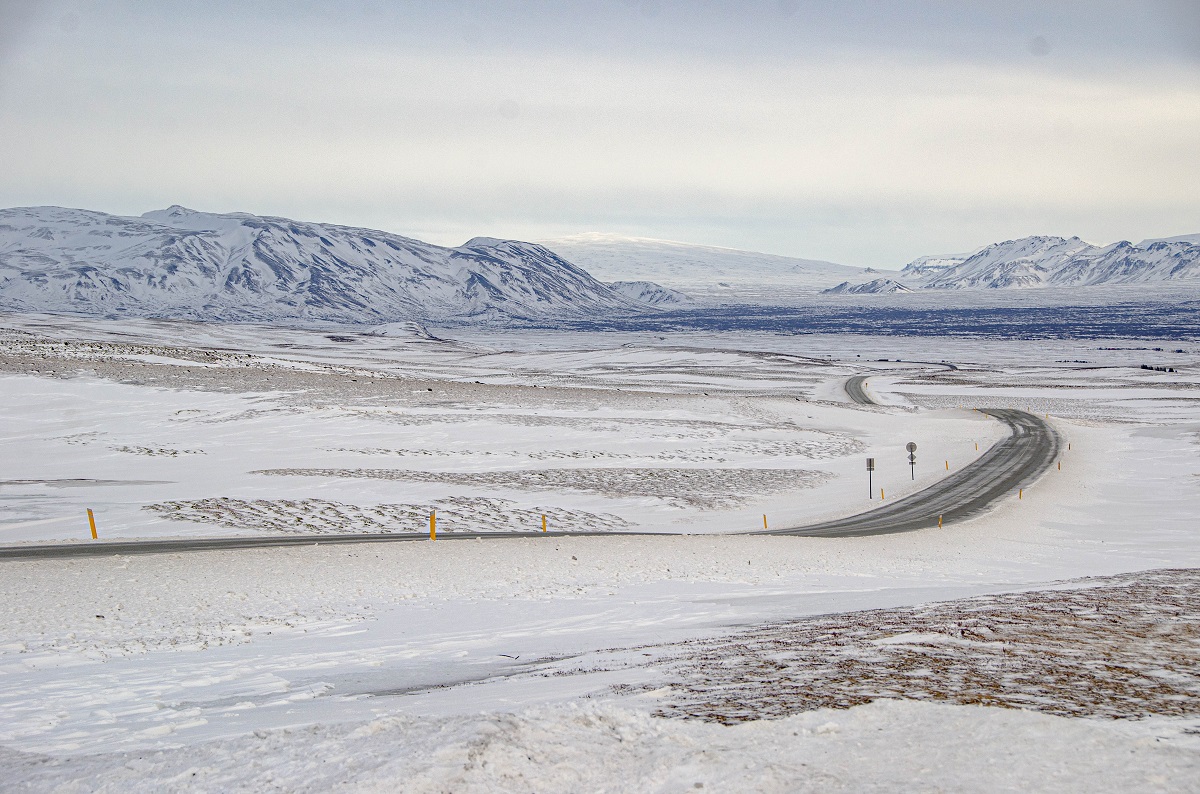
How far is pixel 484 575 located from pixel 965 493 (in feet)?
84.0

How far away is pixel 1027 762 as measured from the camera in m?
6.82

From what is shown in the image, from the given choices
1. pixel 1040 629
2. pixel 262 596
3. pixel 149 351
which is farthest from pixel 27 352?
pixel 1040 629

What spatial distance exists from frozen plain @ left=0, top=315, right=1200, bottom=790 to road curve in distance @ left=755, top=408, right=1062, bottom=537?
49.0 inches

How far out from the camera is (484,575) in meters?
19.6

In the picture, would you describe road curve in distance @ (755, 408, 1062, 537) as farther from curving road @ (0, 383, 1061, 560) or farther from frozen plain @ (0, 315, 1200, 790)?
frozen plain @ (0, 315, 1200, 790)

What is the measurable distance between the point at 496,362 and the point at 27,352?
77.7 m

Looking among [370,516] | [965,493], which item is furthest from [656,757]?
[965,493]

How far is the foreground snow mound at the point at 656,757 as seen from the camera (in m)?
6.71

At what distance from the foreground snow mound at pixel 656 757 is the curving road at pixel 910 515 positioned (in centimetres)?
1657

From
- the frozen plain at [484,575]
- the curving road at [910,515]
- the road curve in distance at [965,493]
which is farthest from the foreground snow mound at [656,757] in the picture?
the road curve in distance at [965,493]

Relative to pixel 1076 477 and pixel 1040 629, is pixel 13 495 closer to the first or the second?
pixel 1040 629

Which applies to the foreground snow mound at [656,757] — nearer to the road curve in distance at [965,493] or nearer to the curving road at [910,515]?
the curving road at [910,515]

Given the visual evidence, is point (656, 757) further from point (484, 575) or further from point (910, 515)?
point (910, 515)

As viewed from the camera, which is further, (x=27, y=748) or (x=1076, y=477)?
(x=1076, y=477)
